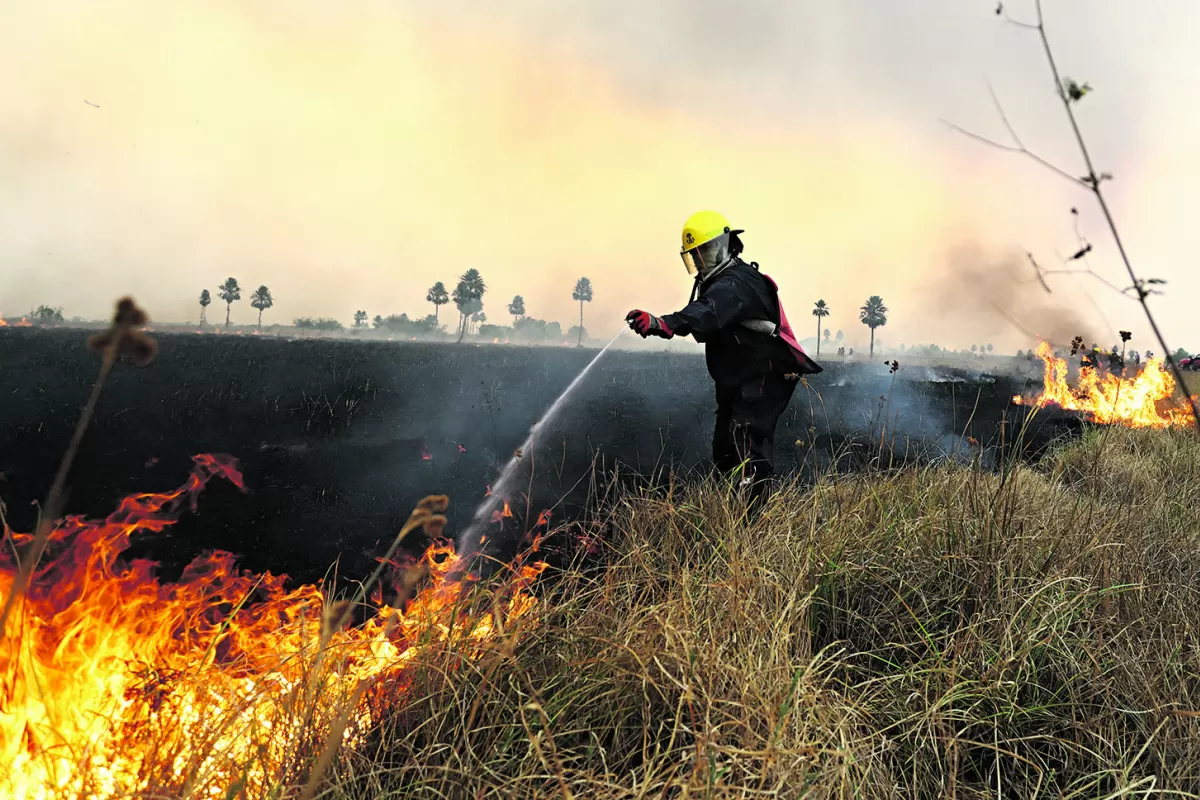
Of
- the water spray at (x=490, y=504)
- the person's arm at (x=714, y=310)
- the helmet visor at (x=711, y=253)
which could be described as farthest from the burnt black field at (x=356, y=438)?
the helmet visor at (x=711, y=253)

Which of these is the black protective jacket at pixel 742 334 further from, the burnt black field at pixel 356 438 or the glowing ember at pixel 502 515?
the glowing ember at pixel 502 515

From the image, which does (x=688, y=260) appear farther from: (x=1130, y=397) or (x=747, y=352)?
(x=1130, y=397)

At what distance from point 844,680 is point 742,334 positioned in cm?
263

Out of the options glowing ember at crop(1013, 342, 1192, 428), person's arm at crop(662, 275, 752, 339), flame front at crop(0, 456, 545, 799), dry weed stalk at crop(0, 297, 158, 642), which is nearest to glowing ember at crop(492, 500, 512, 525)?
flame front at crop(0, 456, 545, 799)

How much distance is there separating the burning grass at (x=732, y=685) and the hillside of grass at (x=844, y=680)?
0.04 ft

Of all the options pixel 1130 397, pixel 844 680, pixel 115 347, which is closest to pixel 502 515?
pixel 844 680

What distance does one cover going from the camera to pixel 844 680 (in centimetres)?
→ 244

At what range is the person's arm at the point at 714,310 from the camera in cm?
394

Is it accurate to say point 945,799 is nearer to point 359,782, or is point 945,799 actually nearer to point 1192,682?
point 1192,682

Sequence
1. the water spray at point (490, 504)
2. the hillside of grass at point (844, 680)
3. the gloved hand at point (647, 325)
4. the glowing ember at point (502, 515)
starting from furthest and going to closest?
1. the glowing ember at point (502, 515)
2. the water spray at point (490, 504)
3. the gloved hand at point (647, 325)
4. the hillside of grass at point (844, 680)

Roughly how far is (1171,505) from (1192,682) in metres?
2.67

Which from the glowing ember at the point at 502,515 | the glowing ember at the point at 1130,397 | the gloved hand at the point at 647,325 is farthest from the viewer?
the glowing ember at the point at 1130,397

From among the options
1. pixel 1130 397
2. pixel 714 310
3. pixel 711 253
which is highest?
pixel 711 253

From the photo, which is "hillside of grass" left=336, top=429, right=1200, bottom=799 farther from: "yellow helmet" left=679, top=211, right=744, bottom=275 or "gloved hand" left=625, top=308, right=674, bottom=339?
"yellow helmet" left=679, top=211, right=744, bottom=275
